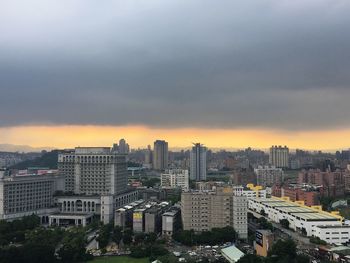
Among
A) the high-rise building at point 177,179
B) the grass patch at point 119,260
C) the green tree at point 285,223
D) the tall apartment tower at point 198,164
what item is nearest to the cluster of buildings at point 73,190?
the grass patch at point 119,260

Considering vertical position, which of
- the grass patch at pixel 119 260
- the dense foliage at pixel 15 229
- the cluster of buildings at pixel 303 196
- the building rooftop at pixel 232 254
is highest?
the cluster of buildings at pixel 303 196

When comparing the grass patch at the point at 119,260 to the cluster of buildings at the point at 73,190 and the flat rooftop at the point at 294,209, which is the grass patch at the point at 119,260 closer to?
the cluster of buildings at the point at 73,190

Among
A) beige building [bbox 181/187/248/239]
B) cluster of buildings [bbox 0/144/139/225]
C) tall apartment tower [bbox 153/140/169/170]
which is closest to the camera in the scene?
beige building [bbox 181/187/248/239]

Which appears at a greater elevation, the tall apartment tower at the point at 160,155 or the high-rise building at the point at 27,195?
the tall apartment tower at the point at 160,155

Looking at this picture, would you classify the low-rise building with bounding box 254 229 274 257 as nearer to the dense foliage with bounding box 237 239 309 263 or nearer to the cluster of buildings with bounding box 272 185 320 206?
the dense foliage with bounding box 237 239 309 263

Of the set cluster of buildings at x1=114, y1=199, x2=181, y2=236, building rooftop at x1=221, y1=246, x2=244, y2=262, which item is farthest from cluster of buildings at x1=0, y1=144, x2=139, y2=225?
building rooftop at x1=221, y1=246, x2=244, y2=262

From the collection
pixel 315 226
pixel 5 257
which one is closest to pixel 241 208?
→ pixel 315 226

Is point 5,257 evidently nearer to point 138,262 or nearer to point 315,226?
point 138,262

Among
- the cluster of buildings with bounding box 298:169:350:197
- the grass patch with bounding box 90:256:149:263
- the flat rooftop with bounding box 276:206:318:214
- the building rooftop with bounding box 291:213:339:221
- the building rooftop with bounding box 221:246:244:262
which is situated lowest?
the grass patch with bounding box 90:256:149:263
